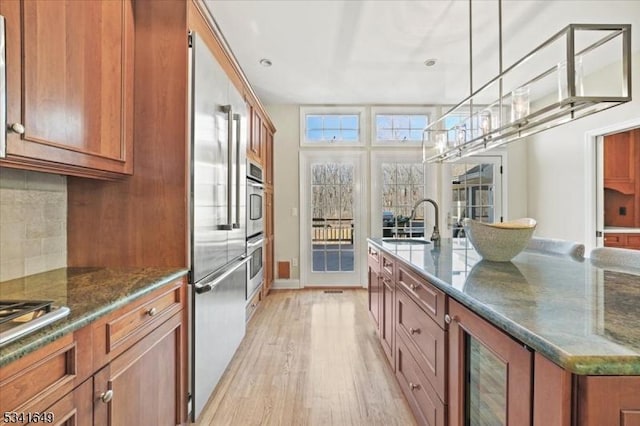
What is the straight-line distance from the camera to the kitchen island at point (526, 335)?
2.14ft

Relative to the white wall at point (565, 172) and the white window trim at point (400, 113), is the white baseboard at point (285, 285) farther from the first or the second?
the white wall at point (565, 172)

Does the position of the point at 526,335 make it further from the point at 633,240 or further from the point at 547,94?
the point at 547,94

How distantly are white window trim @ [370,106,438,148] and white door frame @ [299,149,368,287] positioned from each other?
0.31 metres

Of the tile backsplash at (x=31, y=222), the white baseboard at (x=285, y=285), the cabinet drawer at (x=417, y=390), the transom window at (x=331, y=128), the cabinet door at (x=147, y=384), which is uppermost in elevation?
the transom window at (x=331, y=128)

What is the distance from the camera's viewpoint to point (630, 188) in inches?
179

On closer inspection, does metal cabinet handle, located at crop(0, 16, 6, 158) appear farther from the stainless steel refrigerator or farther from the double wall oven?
the double wall oven

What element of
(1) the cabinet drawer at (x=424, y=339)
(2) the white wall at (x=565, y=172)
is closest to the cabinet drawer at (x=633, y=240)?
(2) the white wall at (x=565, y=172)

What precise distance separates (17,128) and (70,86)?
0.30 metres

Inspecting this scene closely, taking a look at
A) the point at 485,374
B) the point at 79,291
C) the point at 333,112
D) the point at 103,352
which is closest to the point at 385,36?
the point at 333,112

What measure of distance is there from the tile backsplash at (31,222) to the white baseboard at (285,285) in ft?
10.9

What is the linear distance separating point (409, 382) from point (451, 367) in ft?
2.25

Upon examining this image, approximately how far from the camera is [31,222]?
4.79ft

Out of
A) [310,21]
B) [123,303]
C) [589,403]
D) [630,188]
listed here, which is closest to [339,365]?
[123,303]

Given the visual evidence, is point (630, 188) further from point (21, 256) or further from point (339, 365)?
point (21, 256)
